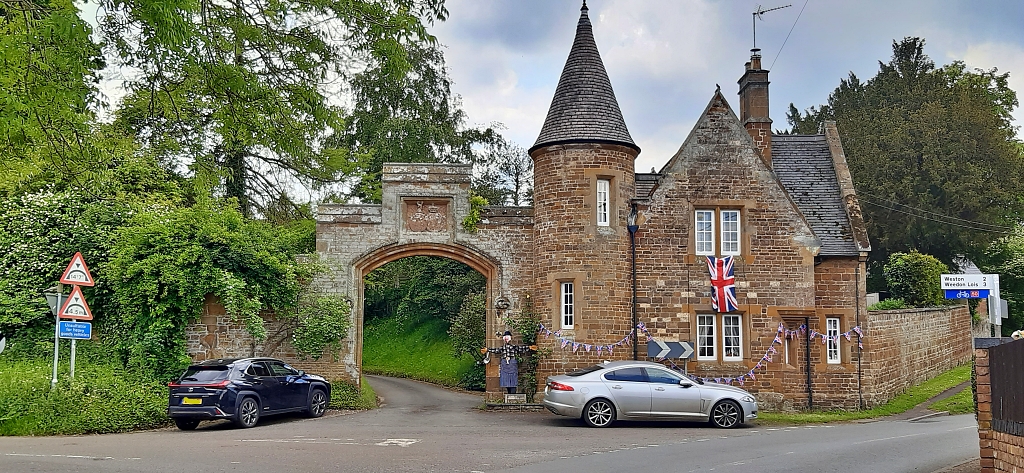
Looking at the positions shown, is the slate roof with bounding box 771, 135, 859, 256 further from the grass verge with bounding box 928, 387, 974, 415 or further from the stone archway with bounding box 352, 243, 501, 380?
the stone archway with bounding box 352, 243, 501, 380

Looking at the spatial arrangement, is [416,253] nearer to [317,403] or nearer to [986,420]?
[317,403]

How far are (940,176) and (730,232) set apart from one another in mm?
22313

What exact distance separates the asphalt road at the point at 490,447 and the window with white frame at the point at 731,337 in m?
3.87

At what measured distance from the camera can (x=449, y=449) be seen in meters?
12.8

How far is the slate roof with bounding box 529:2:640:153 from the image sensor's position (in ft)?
69.5

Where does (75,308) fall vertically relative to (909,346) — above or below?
above

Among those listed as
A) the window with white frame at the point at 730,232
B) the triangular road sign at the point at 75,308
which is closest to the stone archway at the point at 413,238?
the window with white frame at the point at 730,232

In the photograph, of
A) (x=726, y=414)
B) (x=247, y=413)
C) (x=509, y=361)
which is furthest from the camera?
(x=509, y=361)

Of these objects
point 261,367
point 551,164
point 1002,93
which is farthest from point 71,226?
point 1002,93

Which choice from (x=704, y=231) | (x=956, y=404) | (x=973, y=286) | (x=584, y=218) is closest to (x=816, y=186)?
(x=704, y=231)

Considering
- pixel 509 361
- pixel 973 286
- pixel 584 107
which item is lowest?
pixel 509 361

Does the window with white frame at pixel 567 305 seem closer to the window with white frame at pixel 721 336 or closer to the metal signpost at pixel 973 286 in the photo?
the window with white frame at pixel 721 336

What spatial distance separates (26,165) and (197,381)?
5.58m

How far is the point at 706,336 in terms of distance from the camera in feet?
71.9
